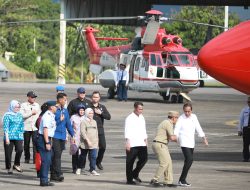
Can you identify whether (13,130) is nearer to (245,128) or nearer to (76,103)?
(76,103)

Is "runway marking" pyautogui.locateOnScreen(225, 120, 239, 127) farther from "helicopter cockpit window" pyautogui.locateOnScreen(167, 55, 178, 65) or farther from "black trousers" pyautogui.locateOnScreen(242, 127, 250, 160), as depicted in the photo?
"black trousers" pyautogui.locateOnScreen(242, 127, 250, 160)

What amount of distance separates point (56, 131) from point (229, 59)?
3.75 metres

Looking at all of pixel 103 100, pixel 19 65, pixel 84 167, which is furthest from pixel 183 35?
pixel 84 167

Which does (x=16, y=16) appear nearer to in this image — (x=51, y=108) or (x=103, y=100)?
(x=103, y=100)

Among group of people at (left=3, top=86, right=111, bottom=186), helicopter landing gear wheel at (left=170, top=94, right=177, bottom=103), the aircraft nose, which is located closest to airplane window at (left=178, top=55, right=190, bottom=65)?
helicopter landing gear wheel at (left=170, top=94, right=177, bottom=103)

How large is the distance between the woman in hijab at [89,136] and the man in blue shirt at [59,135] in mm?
471

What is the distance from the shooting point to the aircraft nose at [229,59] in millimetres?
20312

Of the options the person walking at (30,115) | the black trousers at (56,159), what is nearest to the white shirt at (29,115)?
the person walking at (30,115)

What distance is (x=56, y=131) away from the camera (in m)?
19.9

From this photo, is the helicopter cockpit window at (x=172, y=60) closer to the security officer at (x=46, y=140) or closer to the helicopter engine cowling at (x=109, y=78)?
the helicopter engine cowling at (x=109, y=78)

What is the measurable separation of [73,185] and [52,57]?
122 meters

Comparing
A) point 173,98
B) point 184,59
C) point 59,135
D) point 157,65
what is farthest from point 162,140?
point 173,98

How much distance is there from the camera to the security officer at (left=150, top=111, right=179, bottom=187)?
19.0 meters

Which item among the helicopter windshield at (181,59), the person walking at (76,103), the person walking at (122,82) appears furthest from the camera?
the person walking at (122,82)
